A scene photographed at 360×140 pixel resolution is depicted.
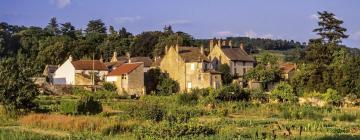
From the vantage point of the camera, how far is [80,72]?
290 feet

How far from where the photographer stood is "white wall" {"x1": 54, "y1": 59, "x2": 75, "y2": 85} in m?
88.5

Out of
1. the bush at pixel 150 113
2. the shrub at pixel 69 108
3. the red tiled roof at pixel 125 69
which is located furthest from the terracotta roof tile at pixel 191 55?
the bush at pixel 150 113

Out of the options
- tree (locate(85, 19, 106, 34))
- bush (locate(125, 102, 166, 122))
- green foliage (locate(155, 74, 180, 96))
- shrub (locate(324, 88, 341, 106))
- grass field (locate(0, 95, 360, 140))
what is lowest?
grass field (locate(0, 95, 360, 140))

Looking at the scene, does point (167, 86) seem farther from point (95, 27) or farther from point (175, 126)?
point (95, 27)

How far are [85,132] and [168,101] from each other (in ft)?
109

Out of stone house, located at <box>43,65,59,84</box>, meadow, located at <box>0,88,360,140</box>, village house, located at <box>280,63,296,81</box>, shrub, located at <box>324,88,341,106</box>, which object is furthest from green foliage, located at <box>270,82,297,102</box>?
stone house, located at <box>43,65,59,84</box>

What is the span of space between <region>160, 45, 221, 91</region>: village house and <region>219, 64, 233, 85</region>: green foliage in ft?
8.83

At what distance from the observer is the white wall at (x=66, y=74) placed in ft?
290

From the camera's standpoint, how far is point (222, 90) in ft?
196

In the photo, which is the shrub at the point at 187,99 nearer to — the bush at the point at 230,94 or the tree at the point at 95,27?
the bush at the point at 230,94

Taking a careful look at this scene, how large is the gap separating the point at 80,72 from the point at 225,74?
74.0 ft

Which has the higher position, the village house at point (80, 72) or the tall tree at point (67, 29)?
the tall tree at point (67, 29)

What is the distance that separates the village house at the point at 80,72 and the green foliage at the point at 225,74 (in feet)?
62.1

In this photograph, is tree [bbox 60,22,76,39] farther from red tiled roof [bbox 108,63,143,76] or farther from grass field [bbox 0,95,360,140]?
grass field [bbox 0,95,360,140]
